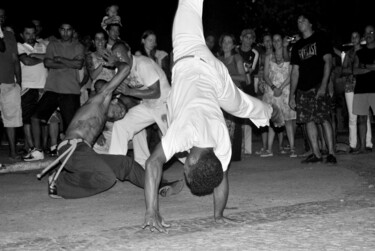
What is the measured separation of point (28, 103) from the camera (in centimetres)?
1170

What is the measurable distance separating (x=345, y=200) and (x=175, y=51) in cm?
221

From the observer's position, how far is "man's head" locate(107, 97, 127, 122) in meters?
8.71

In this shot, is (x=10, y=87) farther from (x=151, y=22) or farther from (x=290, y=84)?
(x=151, y=22)

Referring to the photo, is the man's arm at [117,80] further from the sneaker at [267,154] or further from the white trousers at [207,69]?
the sneaker at [267,154]

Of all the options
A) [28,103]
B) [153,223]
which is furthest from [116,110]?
[28,103]

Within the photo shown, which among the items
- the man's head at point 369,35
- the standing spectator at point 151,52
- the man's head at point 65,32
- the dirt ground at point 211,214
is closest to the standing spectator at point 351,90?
the man's head at point 369,35

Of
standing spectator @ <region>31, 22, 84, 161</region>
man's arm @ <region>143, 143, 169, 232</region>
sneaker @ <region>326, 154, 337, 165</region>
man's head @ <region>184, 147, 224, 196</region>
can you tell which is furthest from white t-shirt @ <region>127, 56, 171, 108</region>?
man's head @ <region>184, 147, 224, 196</region>

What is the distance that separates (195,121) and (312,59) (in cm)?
468

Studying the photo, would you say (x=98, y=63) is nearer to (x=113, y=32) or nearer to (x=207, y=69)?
(x=113, y=32)

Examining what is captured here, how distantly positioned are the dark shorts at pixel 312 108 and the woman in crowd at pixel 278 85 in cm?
90

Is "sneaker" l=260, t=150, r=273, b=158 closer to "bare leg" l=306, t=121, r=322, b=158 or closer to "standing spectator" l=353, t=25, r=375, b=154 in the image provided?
"bare leg" l=306, t=121, r=322, b=158

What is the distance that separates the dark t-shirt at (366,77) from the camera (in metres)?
11.5

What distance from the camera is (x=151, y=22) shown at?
21.8 metres

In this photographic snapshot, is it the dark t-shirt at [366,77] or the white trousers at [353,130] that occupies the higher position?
the dark t-shirt at [366,77]
